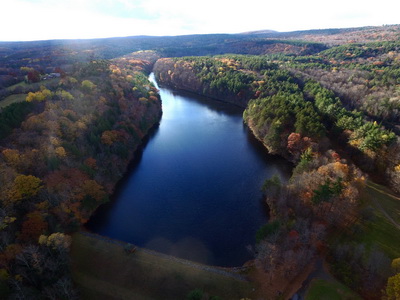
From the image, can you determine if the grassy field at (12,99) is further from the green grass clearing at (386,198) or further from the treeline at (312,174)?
the green grass clearing at (386,198)

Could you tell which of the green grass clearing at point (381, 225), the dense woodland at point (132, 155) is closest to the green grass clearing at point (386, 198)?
the green grass clearing at point (381, 225)

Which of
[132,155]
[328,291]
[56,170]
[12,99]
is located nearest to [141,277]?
[328,291]

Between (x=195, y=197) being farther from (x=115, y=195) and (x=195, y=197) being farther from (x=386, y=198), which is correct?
(x=386, y=198)

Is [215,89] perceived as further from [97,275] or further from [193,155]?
[97,275]

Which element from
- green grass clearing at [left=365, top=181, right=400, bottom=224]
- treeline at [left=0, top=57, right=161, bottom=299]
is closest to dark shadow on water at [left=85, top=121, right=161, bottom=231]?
treeline at [left=0, top=57, right=161, bottom=299]

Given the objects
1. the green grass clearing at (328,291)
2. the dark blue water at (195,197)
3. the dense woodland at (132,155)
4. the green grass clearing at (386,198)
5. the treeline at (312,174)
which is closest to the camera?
the green grass clearing at (328,291)

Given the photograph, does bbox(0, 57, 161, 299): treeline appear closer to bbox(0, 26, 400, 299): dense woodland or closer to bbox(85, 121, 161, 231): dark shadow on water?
bbox(0, 26, 400, 299): dense woodland

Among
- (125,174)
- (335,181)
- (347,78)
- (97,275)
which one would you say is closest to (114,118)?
(125,174)

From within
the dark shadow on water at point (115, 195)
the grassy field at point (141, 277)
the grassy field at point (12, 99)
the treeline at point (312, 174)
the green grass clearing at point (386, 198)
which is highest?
the grassy field at point (12, 99)
